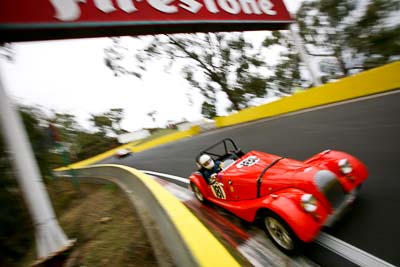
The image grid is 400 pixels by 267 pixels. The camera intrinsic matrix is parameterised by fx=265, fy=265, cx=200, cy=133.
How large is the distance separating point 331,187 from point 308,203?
0.44 meters

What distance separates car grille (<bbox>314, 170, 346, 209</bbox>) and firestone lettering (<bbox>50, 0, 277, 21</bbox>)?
679cm

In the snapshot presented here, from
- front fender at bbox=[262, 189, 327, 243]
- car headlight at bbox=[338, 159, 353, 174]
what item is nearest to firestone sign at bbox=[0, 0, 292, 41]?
front fender at bbox=[262, 189, 327, 243]

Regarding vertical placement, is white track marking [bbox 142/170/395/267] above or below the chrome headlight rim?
below

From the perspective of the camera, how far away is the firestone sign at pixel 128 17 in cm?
591

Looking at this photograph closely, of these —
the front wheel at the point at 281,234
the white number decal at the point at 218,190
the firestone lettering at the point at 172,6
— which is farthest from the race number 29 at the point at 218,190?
the firestone lettering at the point at 172,6

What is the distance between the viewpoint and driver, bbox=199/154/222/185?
4.76 meters

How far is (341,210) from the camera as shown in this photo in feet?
10.4

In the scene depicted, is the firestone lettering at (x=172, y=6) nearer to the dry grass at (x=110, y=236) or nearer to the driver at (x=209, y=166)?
the dry grass at (x=110, y=236)

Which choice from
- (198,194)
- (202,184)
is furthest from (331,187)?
(198,194)

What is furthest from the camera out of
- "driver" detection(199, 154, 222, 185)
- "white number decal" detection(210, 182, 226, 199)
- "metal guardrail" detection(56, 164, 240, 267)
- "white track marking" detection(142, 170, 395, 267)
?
"driver" detection(199, 154, 222, 185)

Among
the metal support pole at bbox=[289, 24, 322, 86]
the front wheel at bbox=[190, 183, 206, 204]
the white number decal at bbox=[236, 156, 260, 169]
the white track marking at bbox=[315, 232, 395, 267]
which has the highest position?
the metal support pole at bbox=[289, 24, 322, 86]

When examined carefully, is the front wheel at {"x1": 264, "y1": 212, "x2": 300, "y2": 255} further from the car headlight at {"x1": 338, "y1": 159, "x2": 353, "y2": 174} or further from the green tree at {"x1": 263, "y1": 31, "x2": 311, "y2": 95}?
the green tree at {"x1": 263, "y1": 31, "x2": 311, "y2": 95}

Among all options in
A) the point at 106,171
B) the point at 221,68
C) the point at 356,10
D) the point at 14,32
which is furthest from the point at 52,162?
the point at 356,10

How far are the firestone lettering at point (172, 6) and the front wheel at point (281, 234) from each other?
6.64 m
